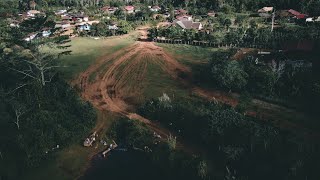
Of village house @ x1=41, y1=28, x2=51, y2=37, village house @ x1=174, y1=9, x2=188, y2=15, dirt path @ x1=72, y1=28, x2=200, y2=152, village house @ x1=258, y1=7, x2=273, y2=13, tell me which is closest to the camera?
dirt path @ x1=72, y1=28, x2=200, y2=152

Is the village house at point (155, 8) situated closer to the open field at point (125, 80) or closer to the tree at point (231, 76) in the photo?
the open field at point (125, 80)

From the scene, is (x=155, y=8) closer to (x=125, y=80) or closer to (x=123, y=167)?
(x=125, y=80)

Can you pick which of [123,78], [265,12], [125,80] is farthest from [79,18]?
[265,12]

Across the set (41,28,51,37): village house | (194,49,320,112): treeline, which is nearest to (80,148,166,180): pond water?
(194,49,320,112): treeline

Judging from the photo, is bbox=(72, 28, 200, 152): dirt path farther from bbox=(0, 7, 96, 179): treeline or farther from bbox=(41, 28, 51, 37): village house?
bbox=(41, 28, 51, 37): village house

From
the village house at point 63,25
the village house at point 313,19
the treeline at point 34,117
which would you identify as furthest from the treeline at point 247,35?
the treeline at point 34,117

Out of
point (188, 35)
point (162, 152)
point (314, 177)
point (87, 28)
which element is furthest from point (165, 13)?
point (314, 177)
